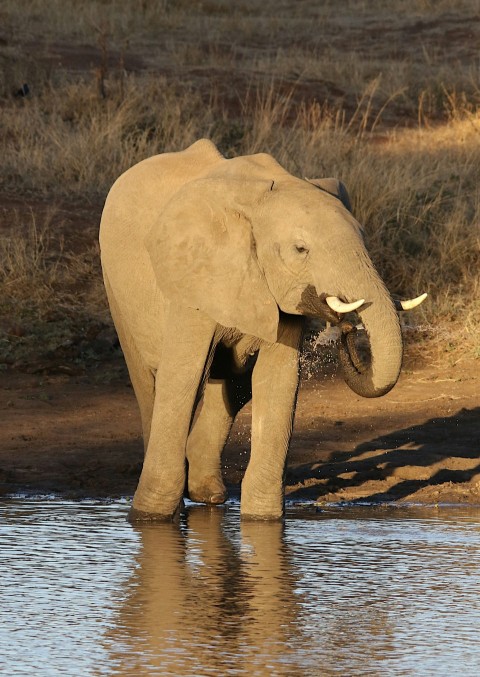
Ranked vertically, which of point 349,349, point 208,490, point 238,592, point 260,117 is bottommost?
point 208,490

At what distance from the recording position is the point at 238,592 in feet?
19.2

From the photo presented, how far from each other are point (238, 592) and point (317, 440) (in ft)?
12.7

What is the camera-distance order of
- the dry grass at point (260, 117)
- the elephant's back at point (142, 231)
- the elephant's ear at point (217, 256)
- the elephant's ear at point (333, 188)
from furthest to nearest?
the dry grass at point (260, 117) → the elephant's back at point (142, 231) → the elephant's ear at point (333, 188) → the elephant's ear at point (217, 256)

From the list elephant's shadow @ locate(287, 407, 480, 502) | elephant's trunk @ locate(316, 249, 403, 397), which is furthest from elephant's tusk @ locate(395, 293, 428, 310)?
elephant's shadow @ locate(287, 407, 480, 502)

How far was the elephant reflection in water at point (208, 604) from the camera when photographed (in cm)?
481

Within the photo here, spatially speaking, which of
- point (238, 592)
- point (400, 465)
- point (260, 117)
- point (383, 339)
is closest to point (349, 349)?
point (383, 339)

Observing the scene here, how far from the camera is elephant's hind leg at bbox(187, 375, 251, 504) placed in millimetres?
8141

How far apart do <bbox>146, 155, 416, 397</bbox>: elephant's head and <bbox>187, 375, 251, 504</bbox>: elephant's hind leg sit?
35.7 inches

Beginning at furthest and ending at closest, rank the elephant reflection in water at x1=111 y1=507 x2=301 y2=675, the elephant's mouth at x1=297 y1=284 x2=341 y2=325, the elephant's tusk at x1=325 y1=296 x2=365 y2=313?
the elephant's mouth at x1=297 y1=284 x2=341 y2=325 → the elephant's tusk at x1=325 y1=296 x2=365 y2=313 → the elephant reflection in water at x1=111 y1=507 x2=301 y2=675

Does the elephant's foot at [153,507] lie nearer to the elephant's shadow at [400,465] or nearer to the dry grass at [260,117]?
the elephant's shadow at [400,465]

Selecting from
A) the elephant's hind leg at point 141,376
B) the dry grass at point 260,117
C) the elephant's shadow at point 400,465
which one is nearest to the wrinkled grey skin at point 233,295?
the elephant's hind leg at point 141,376

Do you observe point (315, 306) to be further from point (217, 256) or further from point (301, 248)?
point (217, 256)

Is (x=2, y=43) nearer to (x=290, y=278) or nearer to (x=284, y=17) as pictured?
(x=284, y=17)

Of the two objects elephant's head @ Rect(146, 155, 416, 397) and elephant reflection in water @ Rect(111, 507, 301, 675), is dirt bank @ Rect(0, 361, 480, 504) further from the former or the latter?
elephant's head @ Rect(146, 155, 416, 397)
